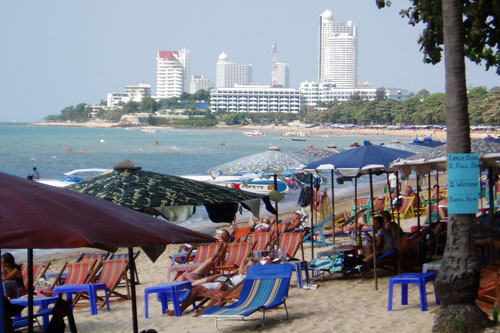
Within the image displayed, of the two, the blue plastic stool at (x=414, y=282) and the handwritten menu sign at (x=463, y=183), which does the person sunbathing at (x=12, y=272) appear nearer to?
the blue plastic stool at (x=414, y=282)

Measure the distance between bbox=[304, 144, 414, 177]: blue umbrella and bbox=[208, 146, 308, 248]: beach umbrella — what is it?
178cm

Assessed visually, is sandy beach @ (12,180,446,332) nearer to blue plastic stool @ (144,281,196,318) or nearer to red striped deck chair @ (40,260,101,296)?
blue plastic stool @ (144,281,196,318)

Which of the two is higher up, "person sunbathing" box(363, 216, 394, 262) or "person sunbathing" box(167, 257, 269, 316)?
"person sunbathing" box(363, 216, 394, 262)

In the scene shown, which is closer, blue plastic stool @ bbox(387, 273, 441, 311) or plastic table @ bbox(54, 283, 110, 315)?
blue plastic stool @ bbox(387, 273, 441, 311)

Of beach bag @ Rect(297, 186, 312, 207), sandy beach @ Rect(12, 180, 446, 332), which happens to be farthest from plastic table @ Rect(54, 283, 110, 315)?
beach bag @ Rect(297, 186, 312, 207)

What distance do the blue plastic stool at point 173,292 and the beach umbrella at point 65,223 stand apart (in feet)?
12.0

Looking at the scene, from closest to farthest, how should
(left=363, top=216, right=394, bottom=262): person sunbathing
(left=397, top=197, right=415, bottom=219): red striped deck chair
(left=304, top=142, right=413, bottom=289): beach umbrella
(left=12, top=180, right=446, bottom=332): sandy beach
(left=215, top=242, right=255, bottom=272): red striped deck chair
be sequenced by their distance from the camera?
(left=12, top=180, right=446, bottom=332): sandy beach, (left=363, top=216, right=394, bottom=262): person sunbathing, (left=304, top=142, right=413, bottom=289): beach umbrella, (left=215, top=242, right=255, bottom=272): red striped deck chair, (left=397, top=197, right=415, bottom=219): red striped deck chair

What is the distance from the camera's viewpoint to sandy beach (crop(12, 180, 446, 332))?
21.2 ft

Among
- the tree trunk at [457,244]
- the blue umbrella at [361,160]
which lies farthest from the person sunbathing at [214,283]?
the tree trunk at [457,244]

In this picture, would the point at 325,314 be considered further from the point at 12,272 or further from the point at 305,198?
the point at 305,198

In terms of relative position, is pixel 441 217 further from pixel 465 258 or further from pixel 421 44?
pixel 465 258

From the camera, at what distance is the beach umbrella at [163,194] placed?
649cm

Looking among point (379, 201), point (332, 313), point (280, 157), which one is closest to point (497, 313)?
point (332, 313)

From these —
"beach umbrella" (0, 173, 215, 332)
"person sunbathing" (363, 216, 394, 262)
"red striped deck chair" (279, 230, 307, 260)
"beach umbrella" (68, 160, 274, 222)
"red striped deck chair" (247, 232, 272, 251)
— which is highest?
"beach umbrella" (0, 173, 215, 332)
